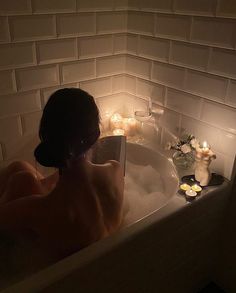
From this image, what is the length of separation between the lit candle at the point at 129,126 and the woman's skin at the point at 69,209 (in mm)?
704

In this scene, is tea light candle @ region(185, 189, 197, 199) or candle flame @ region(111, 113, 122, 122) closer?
tea light candle @ region(185, 189, 197, 199)

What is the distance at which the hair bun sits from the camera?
1.05 metres

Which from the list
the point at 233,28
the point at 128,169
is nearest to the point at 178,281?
the point at 128,169

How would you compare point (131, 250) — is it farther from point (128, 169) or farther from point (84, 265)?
point (128, 169)

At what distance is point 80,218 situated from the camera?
113cm

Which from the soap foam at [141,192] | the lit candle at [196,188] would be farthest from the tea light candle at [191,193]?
the soap foam at [141,192]

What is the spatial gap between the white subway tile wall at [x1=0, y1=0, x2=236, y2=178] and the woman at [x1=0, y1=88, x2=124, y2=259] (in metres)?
0.53

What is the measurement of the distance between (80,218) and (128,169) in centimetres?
75

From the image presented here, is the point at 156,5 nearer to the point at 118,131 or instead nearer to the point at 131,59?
the point at 131,59

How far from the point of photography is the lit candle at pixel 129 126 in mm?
1942

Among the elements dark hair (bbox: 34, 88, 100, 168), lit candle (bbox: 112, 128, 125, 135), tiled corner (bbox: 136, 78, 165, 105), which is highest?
dark hair (bbox: 34, 88, 100, 168)

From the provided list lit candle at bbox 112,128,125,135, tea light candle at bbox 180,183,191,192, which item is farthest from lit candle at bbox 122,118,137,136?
tea light candle at bbox 180,183,191,192

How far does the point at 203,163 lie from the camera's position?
1.47 metres

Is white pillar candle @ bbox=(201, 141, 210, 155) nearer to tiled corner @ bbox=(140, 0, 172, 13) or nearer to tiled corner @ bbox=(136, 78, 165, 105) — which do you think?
tiled corner @ bbox=(136, 78, 165, 105)
